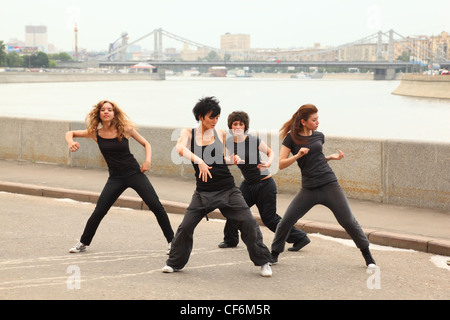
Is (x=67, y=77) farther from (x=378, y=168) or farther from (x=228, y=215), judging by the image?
(x=228, y=215)

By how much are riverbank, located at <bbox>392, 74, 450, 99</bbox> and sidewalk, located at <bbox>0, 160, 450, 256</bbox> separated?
231 feet

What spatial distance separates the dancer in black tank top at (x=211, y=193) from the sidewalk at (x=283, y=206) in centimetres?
195

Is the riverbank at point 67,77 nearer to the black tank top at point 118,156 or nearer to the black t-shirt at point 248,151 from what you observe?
the black tank top at point 118,156

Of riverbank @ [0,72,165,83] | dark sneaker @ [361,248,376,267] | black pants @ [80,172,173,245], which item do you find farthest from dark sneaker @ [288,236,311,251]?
riverbank @ [0,72,165,83]

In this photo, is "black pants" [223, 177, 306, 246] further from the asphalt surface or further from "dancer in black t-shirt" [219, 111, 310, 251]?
the asphalt surface

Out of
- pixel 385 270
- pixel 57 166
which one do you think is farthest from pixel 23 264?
pixel 57 166

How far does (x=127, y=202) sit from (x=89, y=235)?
9.07ft

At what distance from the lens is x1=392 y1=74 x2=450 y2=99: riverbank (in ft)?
255

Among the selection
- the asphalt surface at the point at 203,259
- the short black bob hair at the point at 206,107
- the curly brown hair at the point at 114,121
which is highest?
the short black bob hair at the point at 206,107

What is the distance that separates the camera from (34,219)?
828 centimetres

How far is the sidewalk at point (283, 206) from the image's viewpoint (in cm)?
720

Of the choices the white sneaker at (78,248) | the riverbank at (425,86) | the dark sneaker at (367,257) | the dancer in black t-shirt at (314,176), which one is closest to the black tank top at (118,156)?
the white sneaker at (78,248)

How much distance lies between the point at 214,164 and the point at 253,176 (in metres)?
1.00

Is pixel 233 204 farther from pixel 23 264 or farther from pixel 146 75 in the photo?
pixel 146 75
